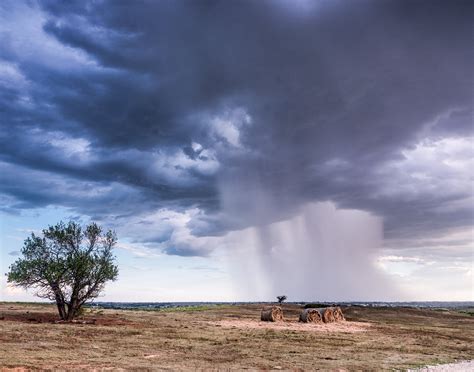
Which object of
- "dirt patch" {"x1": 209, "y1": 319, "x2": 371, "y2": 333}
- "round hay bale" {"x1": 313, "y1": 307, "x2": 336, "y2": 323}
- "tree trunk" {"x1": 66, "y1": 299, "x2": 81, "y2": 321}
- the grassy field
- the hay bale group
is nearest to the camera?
the grassy field

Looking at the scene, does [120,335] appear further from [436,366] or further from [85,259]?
[436,366]

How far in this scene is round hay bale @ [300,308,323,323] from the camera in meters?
56.6

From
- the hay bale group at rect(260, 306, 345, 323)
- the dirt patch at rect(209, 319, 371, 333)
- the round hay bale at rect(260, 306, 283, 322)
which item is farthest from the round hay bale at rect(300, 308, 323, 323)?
the round hay bale at rect(260, 306, 283, 322)

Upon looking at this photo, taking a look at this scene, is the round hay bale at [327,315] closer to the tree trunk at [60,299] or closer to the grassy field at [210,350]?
the grassy field at [210,350]

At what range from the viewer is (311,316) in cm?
5694

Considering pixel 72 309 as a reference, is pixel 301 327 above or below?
below

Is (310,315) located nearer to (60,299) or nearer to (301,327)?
(301,327)

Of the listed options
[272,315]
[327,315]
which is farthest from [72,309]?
[327,315]

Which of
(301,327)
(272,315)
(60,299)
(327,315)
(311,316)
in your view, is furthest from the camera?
(327,315)

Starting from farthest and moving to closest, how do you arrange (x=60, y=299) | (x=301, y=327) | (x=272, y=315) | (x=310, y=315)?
1. (x=272, y=315)
2. (x=310, y=315)
3. (x=60, y=299)
4. (x=301, y=327)

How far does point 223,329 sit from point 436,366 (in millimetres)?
23926

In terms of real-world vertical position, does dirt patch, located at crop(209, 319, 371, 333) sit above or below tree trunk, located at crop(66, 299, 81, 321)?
below

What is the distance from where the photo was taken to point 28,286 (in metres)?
50.8

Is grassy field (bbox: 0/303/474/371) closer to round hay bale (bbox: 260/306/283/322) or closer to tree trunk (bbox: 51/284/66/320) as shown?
tree trunk (bbox: 51/284/66/320)
